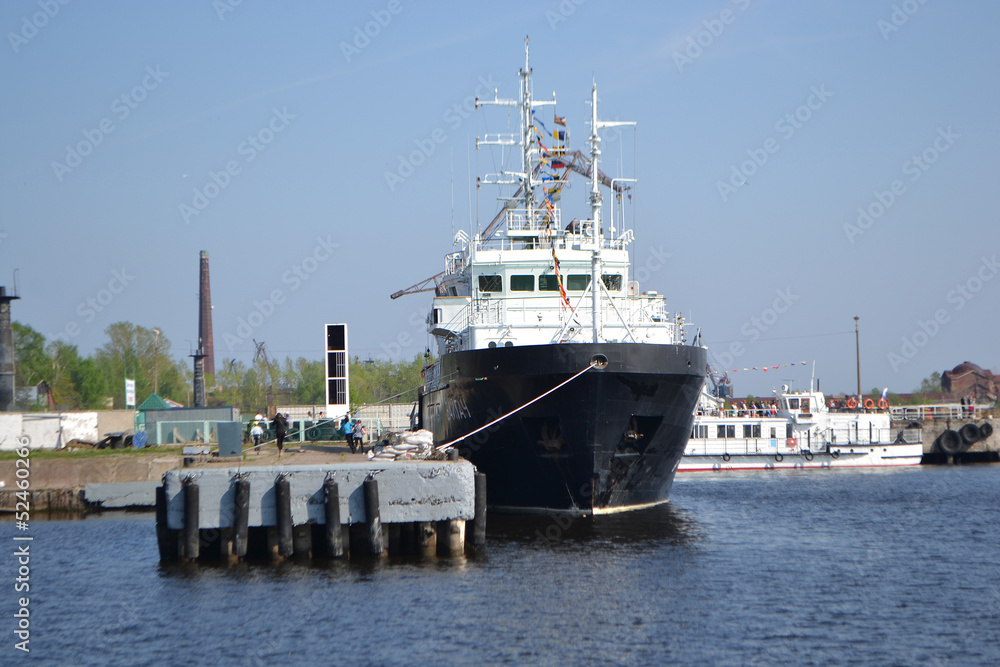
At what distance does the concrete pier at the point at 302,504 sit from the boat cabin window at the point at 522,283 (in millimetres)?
10190

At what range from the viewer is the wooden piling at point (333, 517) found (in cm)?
1897

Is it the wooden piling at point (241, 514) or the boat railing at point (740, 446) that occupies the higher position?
the wooden piling at point (241, 514)

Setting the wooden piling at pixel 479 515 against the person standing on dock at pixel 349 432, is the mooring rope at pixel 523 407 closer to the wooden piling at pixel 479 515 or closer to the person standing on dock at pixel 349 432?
the wooden piling at pixel 479 515

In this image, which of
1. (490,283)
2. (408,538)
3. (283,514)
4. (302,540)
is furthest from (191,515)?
(490,283)

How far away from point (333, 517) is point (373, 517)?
0.79m

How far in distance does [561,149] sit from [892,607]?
20.8 m

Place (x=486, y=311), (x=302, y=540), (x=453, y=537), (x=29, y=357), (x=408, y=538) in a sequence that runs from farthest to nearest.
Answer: (x=29, y=357), (x=486, y=311), (x=408, y=538), (x=453, y=537), (x=302, y=540)

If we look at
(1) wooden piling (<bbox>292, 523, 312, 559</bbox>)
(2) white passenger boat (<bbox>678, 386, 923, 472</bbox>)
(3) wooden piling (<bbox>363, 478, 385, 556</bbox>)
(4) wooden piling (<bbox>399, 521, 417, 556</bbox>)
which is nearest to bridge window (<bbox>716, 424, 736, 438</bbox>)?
(2) white passenger boat (<bbox>678, 386, 923, 472</bbox>)

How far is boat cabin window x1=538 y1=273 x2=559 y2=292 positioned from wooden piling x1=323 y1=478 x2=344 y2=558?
1185 cm

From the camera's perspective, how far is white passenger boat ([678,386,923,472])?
48491 mm

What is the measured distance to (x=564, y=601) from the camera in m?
16.6

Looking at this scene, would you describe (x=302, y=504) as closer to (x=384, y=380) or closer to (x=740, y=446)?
(x=740, y=446)

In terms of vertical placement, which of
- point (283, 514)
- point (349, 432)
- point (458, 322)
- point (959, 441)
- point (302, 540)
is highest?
point (458, 322)

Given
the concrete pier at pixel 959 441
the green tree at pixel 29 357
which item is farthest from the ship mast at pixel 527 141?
the green tree at pixel 29 357
